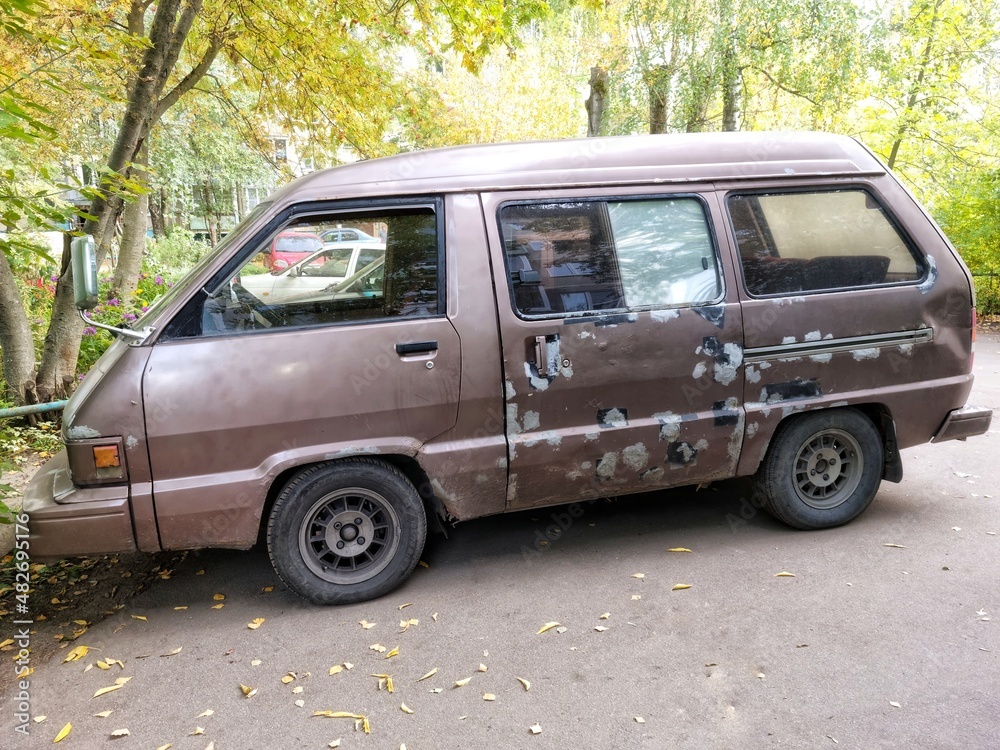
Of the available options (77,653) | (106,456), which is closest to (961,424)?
(106,456)

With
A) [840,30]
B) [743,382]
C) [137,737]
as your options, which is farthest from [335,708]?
[840,30]

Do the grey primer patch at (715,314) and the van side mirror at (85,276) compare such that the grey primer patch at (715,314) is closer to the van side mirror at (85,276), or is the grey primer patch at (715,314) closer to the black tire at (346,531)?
the black tire at (346,531)

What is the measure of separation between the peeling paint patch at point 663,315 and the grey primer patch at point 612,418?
0.52 m

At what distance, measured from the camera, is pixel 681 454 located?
161 inches

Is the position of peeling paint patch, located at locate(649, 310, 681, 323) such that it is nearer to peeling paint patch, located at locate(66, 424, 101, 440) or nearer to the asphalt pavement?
the asphalt pavement

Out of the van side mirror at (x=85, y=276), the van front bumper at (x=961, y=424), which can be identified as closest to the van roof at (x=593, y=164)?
the van side mirror at (x=85, y=276)

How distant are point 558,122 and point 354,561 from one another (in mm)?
23019

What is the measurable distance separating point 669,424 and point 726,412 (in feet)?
1.16

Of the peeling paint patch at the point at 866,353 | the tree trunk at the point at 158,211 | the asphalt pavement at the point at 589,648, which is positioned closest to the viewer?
the asphalt pavement at the point at 589,648

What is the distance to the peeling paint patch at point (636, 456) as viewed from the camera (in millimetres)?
3992

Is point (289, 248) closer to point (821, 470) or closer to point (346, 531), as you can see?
point (346, 531)

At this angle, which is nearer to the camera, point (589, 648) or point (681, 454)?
point (589, 648)

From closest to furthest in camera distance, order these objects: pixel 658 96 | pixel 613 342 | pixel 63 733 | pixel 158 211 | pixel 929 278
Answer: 1. pixel 63 733
2. pixel 613 342
3. pixel 929 278
4. pixel 658 96
5. pixel 158 211

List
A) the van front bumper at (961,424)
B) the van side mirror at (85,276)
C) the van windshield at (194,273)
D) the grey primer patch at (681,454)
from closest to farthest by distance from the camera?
the van side mirror at (85,276) < the van windshield at (194,273) < the grey primer patch at (681,454) < the van front bumper at (961,424)
